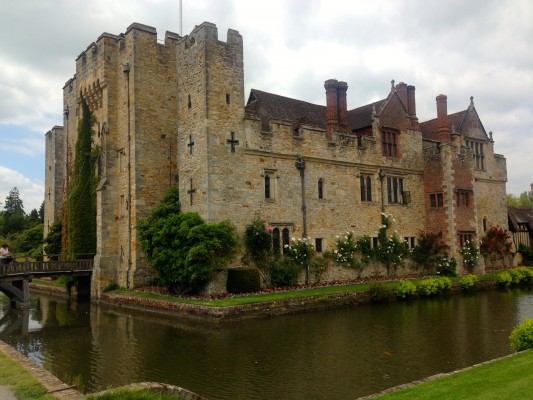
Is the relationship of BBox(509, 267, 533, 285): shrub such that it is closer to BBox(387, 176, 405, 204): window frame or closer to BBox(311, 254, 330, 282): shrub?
BBox(387, 176, 405, 204): window frame

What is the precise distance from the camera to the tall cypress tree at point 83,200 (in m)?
31.6

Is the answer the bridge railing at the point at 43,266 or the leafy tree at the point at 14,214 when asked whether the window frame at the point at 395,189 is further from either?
the leafy tree at the point at 14,214

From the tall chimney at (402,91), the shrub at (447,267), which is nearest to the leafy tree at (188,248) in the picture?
the shrub at (447,267)

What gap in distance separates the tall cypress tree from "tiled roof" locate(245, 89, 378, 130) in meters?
11.3

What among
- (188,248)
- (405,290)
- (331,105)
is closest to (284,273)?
(188,248)

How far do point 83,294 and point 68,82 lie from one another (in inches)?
700

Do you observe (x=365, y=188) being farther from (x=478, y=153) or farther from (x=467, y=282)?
(x=478, y=153)

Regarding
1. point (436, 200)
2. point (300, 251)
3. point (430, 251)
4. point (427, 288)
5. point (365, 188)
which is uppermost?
point (365, 188)

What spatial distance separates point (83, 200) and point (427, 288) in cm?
2258

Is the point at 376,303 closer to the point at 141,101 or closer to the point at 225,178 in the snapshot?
the point at 225,178

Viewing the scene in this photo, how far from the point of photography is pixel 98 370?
41.8 ft

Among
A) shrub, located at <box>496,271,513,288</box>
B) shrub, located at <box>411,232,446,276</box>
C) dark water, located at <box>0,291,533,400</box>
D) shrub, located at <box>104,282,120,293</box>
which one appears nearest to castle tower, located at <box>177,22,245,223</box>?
dark water, located at <box>0,291,533,400</box>

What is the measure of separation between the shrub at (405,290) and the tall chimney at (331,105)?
33.0ft

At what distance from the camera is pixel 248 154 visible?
84.3 feet
